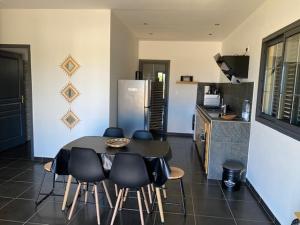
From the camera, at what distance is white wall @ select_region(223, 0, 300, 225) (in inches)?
91.8

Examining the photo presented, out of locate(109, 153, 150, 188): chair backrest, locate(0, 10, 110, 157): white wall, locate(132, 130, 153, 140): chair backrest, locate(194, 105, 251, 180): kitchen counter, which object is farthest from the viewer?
locate(0, 10, 110, 157): white wall

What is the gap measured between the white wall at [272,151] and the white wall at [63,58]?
91.0 inches

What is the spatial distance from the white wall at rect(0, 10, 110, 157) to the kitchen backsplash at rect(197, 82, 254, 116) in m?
2.29

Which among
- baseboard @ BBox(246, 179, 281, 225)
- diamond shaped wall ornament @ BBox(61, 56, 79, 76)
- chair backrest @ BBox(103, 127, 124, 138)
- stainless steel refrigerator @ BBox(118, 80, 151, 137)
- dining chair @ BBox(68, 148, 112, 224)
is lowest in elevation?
baseboard @ BBox(246, 179, 281, 225)

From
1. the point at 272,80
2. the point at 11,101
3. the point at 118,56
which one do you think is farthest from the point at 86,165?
the point at 11,101

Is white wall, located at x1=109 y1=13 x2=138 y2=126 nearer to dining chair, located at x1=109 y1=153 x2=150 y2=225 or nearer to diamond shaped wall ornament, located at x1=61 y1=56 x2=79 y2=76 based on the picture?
diamond shaped wall ornament, located at x1=61 y1=56 x2=79 y2=76

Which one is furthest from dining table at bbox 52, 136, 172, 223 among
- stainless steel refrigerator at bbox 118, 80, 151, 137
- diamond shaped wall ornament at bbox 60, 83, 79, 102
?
stainless steel refrigerator at bbox 118, 80, 151, 137

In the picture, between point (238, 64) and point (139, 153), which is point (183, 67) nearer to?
point (238, 64)

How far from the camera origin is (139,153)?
8.42ft

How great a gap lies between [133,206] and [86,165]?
865 mm

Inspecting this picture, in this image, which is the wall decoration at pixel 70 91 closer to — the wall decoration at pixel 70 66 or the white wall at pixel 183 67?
the wall decoration at pixel 70 66

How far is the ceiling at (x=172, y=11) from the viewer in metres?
3.54

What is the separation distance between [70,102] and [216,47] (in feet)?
13.9

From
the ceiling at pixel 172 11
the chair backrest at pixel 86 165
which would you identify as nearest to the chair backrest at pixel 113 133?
the chair backrest at pixel 86 165
